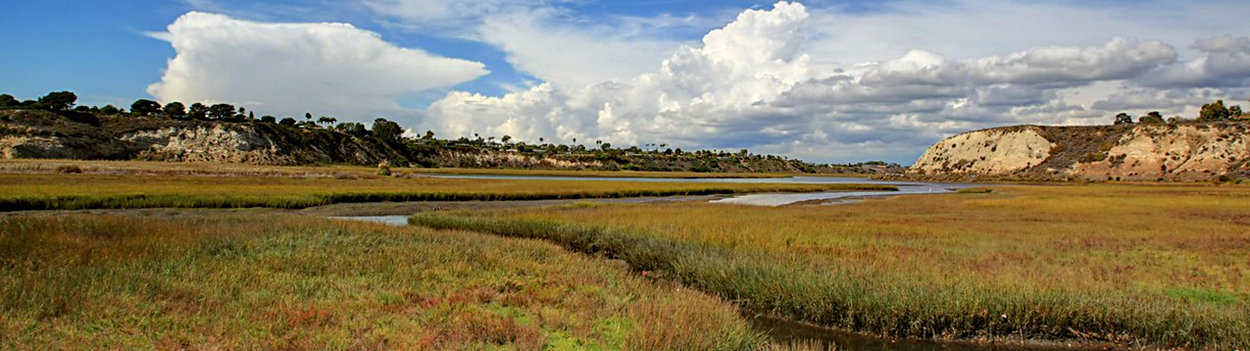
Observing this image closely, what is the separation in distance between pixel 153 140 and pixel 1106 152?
167m

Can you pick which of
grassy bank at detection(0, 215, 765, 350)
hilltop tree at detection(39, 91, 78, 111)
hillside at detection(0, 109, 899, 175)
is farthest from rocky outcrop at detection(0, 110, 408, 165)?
grassy bank at detection(0, 215, 765, 350)

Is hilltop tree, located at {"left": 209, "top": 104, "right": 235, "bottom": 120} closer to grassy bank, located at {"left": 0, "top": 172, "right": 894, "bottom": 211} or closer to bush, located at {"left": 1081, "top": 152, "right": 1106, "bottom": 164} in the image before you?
grassy bank, located at {"left": 0, "top": 172, "right": 894, "bottom": 211}

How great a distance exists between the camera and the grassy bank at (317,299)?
30.4 feet

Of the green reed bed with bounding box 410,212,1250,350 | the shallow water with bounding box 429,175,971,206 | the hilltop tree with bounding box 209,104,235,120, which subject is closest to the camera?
the green reed bed with bounding box 410,212,1250,350

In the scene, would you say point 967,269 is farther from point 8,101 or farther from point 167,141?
point 8,101

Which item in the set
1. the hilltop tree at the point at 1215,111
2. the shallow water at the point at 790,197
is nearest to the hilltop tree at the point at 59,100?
the shallow water at the point at 790,197

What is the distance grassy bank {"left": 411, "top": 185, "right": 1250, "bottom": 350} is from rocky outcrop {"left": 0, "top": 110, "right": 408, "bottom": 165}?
100m

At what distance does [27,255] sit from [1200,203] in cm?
5236

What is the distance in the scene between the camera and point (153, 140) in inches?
4373

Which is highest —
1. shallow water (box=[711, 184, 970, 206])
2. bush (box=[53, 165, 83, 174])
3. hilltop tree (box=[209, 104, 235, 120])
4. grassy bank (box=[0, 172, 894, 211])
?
hilltop tree (box=[209, 104, 235, 120])

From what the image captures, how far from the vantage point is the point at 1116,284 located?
46.4ft

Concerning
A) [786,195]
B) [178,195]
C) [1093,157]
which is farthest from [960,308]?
[1093,157]

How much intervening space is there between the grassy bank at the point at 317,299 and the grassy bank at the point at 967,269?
2.31 meters

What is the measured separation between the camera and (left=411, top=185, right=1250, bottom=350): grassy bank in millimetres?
11836
